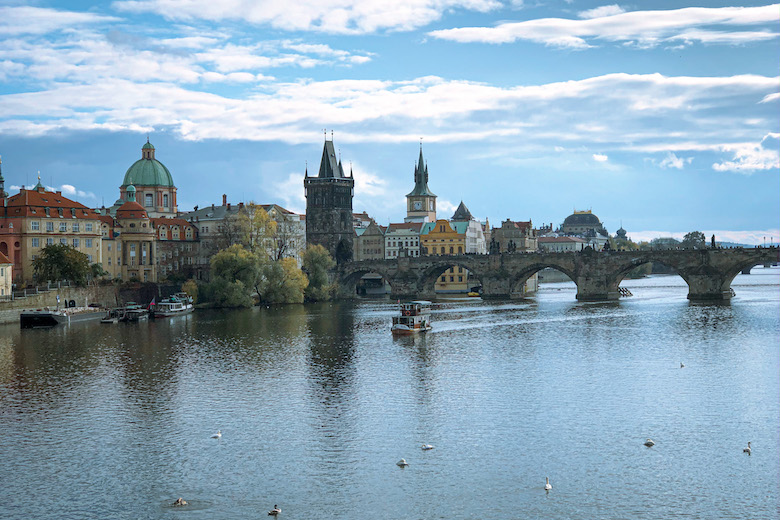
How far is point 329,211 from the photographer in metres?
182


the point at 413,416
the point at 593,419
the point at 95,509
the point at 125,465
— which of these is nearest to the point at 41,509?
the point at 95,509

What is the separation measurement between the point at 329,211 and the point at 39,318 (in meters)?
89.6

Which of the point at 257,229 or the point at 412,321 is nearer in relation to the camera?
the point at 412,321

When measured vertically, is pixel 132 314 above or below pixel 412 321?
above

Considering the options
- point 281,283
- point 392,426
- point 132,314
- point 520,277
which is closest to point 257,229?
point 281,283

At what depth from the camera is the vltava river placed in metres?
35.7

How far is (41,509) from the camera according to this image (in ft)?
114

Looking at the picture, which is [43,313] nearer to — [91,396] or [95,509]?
[91,396]

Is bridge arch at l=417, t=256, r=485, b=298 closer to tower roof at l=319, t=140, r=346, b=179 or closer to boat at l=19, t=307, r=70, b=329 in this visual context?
tower roof at l=319, t=140, r=346, b=179

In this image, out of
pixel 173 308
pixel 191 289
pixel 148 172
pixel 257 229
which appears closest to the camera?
pixel 173 308

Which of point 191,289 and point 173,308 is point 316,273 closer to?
point 191,289

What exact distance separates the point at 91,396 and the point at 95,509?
21.6 metres

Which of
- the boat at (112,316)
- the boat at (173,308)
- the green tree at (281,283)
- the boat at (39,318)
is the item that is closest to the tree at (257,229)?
the green tree at (281,283)

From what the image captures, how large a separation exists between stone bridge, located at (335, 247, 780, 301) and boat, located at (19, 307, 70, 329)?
66.5 m
